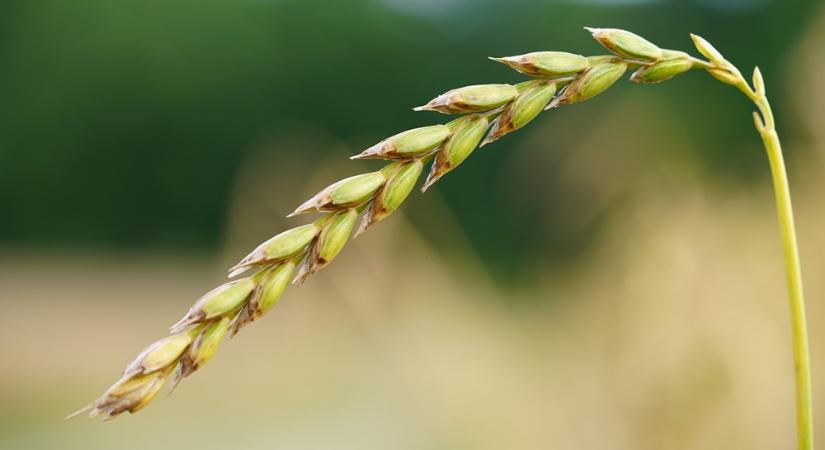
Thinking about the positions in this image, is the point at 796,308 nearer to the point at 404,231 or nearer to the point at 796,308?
the point at 796,308

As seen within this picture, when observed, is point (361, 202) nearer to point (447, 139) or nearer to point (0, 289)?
point (447, 139)

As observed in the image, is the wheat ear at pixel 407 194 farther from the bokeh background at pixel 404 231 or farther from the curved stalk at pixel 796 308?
the bokeh background at pixel 404 231

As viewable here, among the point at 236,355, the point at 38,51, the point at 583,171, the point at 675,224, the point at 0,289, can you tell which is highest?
the point at 38,51

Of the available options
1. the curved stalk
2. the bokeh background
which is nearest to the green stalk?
the curved stalk

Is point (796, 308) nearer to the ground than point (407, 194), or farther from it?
nearer to the ground

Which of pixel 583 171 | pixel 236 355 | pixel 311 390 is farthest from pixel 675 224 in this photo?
pixel 236 355

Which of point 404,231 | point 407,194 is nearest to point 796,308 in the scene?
point 407,194

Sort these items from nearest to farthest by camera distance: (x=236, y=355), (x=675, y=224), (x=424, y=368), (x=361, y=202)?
(x=361, y=202) < (x=675, y=224) < (x=424, y=368) < (x=236, y=355)
